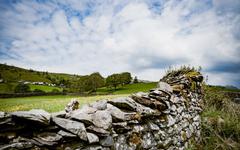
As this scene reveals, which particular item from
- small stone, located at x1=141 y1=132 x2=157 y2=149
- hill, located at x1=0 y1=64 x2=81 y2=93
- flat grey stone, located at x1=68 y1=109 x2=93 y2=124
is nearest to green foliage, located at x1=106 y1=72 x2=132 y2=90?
hill, located at x1=0 y1=64 x2=81 y2=93

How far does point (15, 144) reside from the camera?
2148 mm

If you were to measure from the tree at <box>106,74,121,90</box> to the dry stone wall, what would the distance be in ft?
158

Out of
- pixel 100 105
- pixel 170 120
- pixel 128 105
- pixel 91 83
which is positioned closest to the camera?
pixel 100 105

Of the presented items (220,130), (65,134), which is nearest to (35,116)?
(65,134)

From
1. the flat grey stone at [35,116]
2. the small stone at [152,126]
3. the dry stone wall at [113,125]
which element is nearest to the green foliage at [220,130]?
the dry stone wall at [113,125]

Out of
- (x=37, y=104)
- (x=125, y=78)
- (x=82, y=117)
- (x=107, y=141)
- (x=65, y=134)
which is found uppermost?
(x=125, y=78)

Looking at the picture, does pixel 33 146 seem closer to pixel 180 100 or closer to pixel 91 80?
pixel 180 100

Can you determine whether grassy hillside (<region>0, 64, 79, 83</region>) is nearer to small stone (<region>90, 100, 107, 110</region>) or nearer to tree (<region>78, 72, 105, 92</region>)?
tree (<region>78, 72, 105, 92</region>)

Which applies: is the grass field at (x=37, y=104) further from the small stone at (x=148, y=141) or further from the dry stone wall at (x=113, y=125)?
the small stone at (x=148, y=141)

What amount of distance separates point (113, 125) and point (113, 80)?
51917 millimetres

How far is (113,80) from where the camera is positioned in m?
55.1

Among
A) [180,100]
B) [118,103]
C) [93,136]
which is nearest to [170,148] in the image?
[180,100]

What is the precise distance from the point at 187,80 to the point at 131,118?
11.4 ft

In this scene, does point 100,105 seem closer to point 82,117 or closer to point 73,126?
point 82,117
